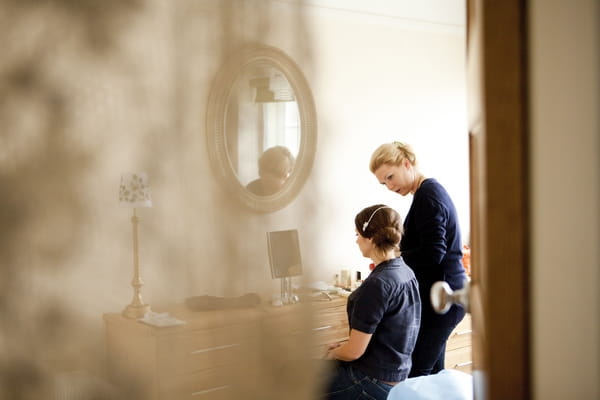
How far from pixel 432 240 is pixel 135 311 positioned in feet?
5.92

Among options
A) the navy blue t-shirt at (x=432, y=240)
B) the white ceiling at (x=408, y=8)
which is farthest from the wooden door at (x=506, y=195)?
the white ceiling at (x=408, y=8)

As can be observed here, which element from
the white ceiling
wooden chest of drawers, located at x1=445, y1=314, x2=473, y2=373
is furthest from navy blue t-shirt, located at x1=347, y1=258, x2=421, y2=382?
the white ceiling

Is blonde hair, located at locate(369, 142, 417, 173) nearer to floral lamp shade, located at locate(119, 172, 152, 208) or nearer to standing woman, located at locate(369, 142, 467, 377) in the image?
standing woman, located at locate(369, 142, 467, 377)

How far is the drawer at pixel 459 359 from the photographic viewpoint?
10.7ft

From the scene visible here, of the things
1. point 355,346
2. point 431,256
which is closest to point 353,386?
point 355,346

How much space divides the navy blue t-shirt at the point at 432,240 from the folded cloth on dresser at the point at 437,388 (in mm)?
463

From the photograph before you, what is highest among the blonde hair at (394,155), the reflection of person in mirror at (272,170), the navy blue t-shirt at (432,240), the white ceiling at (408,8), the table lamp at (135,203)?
the white ceiling at (408,8)

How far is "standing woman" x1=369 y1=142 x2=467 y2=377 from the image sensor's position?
2.24 meters

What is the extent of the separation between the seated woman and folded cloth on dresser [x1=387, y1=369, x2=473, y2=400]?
0.18 meters

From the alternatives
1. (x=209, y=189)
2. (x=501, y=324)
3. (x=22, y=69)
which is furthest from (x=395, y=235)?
(x=22, y=69)

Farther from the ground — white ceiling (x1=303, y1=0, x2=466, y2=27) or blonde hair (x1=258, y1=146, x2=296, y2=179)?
white ceiling (x1=303, y1=0, x2=466, y2=27)

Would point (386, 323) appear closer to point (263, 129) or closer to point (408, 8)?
point (263, 129)

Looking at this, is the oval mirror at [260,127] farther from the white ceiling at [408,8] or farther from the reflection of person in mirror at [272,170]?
the white ceiling at [408,8]

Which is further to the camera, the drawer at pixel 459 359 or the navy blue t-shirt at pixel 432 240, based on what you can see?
the drawer at pixel 459 359
